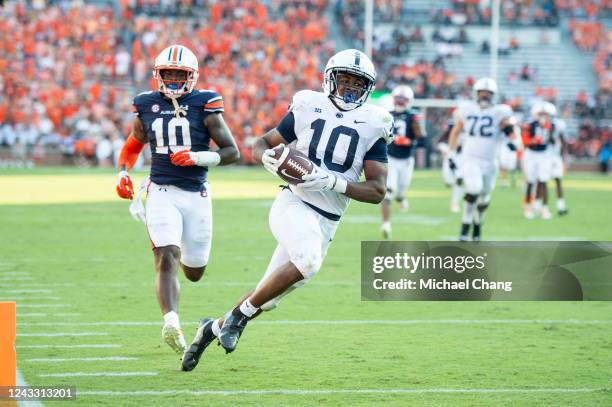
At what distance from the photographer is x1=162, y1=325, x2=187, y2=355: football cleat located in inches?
240

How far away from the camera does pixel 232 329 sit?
19.5ft

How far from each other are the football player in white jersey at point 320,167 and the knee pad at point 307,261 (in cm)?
1

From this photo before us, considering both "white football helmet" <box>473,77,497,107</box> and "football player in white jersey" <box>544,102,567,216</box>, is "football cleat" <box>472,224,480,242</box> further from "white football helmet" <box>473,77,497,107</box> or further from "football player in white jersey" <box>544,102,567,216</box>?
"football player in white jersey" <box>544,102,567,216</box>

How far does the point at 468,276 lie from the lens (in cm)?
880

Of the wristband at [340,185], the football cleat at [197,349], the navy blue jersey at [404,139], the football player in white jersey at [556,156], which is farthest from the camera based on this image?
the football player in white jersey at [556,156]

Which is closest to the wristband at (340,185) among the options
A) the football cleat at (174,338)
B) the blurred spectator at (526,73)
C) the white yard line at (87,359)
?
the football cleat at (174,338)

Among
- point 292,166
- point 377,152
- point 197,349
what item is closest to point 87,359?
point 197,349

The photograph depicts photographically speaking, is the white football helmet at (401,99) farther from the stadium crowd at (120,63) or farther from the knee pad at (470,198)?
the stadium crowd at (120,63)

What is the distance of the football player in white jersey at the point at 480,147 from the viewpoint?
13008 mm

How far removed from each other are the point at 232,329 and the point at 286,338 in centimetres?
124

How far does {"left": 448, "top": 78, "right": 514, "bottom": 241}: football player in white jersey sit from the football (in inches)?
295

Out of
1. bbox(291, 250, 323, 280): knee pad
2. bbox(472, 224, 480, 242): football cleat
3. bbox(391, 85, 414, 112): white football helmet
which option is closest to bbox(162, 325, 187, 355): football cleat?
bbox(291, 250, 323, 280): knee pad

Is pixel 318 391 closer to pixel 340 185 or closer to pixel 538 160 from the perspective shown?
pixel 340 185

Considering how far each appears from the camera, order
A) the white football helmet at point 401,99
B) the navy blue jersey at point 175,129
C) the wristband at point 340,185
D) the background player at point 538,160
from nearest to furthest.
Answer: the wristband at point 340,185 → the navy blue jersey at point 175,129 → the white football helmet at point 401,99 → the background player at point 538,160
